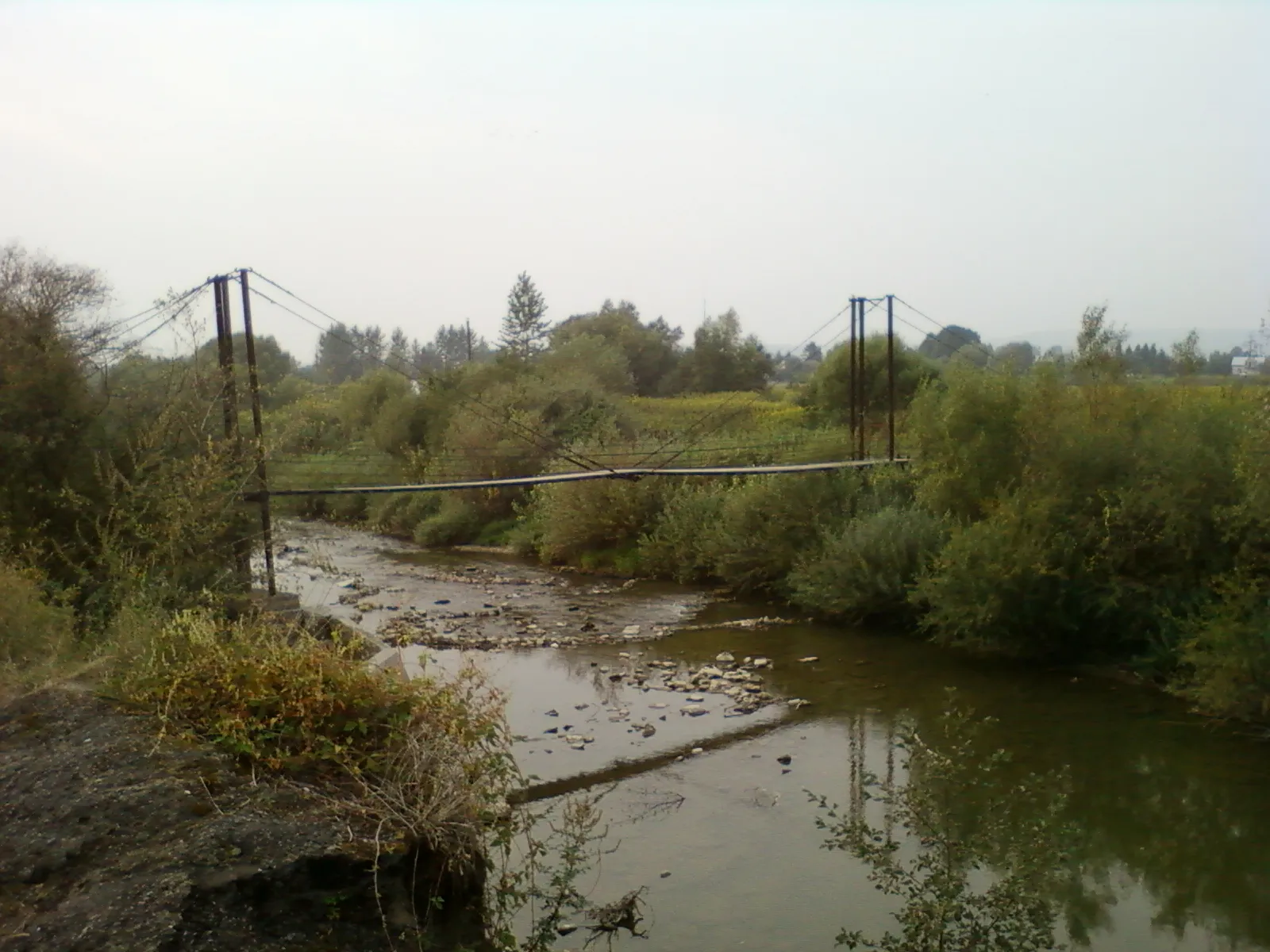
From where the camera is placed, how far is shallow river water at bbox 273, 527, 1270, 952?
5555 mm

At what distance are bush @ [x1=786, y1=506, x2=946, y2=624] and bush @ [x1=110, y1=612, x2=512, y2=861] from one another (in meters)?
7.19

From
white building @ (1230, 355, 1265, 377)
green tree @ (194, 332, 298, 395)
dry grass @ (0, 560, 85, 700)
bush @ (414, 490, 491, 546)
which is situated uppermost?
green tree @ (194, 332, 298, 395)

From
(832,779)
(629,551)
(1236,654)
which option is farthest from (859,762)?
(629,551)

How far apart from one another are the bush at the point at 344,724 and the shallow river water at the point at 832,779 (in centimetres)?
51

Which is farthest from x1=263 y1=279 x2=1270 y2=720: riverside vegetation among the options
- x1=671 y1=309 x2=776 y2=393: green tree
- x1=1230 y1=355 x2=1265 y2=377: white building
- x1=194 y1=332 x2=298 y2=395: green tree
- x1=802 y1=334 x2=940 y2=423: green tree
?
x1=671 y1=309 x2=776 y2=393: green tree

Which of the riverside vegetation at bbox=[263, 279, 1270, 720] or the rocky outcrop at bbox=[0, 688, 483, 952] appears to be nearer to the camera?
the rocky outcrop at bbox=[0, 688, 483, 952]

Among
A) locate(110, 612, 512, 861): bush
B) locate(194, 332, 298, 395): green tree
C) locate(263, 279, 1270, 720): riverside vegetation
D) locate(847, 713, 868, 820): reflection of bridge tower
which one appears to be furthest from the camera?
locate(194, 332, 298, 395): green tree

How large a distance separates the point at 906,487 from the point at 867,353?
11.2 metres

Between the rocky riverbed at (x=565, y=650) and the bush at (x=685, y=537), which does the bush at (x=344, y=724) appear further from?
the bush at (x=685, y=537)

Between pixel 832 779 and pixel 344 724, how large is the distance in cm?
383

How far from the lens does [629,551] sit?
16984 millimetres

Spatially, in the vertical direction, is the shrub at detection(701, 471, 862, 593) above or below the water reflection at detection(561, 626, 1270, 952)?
above

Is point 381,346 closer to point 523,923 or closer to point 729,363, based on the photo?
point 523,923

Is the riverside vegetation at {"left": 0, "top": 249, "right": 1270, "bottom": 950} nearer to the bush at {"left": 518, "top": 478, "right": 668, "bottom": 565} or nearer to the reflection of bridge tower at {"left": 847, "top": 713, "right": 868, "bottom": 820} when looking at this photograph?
the bush at {"left": 518, "top": 478, "right": 668, "bottom": 565}
